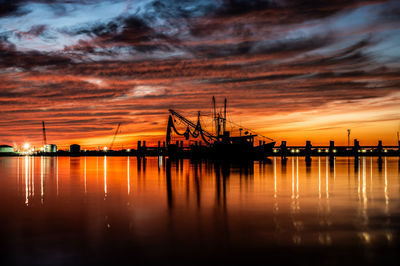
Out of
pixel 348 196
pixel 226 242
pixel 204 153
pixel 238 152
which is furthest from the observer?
pixel 204 153

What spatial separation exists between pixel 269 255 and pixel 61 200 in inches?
520

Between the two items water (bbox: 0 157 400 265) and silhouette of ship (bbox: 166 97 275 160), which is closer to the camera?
water (bbox: 0 157 400 265)

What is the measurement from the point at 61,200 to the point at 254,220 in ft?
34.3

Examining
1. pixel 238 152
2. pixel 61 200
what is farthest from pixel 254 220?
pixel 238 152

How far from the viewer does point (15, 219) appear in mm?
13742

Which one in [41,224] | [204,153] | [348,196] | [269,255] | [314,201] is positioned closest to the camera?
[269,255]

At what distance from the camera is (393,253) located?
8.84m

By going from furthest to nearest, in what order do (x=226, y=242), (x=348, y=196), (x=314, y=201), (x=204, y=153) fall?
(x=204, y=153)
(x=348, y=196)
(x=314, y=201)
(x=226, y=242)

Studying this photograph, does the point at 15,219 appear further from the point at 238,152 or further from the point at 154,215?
the point at 238,152

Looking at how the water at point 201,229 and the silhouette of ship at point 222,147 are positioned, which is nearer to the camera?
the water at point 201,229

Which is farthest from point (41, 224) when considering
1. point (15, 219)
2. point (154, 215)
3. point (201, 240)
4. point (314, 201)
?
point (314, 201)

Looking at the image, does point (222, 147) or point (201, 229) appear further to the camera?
point (222, 147)

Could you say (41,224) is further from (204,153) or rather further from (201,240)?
(204,153)

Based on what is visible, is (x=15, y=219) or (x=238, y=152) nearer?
(x=15, y=219)
